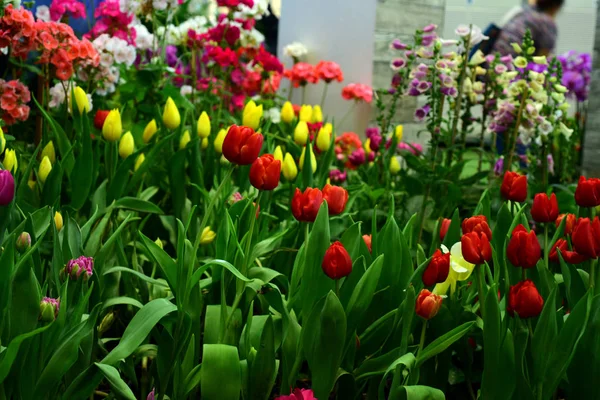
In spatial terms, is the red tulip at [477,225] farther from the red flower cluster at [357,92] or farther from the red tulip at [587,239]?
the red flower cluster at [357,92]

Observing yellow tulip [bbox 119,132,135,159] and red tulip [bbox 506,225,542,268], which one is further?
yellow tulip [bbox 119,132,135,159]

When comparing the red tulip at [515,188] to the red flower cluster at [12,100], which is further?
the red flower cluster at [12,100]

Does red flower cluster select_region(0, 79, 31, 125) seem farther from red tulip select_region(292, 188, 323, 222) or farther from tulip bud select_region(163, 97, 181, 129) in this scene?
red tulip select_region(292, 188, 323, 222)

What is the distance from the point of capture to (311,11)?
13.3ft

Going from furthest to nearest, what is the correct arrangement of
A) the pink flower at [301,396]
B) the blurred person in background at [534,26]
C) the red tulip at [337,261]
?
the blurred person in background at [534,26]
the red tulip at [337,261]
the pink flower at [301,396]

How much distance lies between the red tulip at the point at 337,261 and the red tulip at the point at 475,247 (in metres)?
0.15

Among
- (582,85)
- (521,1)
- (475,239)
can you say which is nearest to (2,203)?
(475,239)

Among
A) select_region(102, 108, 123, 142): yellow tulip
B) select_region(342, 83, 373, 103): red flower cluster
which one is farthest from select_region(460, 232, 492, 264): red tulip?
select_region(342, 83, 373, 103): red flower cluster

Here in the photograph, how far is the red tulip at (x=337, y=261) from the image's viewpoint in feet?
3.22

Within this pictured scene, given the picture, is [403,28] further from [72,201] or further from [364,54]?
[72,201]

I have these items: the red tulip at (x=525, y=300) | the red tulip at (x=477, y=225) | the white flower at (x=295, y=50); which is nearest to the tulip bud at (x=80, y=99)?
the red tulip at (x=477, y=225)

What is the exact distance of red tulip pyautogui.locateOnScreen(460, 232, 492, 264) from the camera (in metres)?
0.97

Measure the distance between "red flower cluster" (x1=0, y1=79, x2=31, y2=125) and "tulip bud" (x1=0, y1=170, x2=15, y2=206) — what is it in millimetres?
911

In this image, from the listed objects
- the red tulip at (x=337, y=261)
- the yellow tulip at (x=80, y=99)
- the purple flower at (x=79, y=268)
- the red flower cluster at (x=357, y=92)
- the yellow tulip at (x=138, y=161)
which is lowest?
the red flower cluster at (x=357, y=92)
